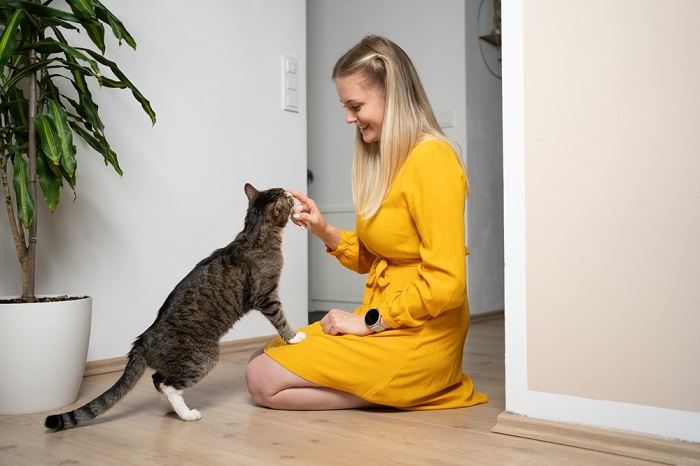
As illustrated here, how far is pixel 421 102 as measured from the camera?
1850 mm

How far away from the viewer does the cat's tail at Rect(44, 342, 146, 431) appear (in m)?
1.60

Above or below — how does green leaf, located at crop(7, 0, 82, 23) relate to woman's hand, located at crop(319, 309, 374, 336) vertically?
above

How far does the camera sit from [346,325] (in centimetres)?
180

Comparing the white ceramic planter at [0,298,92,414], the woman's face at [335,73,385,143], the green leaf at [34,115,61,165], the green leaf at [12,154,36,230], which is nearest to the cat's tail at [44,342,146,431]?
the white ceramic planter at [0,298,92,414]

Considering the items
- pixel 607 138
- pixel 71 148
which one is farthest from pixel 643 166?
pixel 71 148

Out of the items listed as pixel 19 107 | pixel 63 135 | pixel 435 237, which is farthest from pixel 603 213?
pixel 19 107

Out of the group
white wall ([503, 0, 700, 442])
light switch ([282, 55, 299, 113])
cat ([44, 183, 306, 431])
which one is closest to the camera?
white wall ([503, 0, 700, 442])

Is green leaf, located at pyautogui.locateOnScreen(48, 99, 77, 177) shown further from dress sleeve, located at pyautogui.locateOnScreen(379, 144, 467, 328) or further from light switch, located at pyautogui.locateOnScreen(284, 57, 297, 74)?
light switch, located at pyautogui.locateOnScreen(284, 57, 297, 74)

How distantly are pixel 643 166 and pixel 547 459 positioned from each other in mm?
727

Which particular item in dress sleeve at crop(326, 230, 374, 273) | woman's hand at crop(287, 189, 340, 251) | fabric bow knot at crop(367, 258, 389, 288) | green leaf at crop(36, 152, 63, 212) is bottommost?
fabric bow knot at crop(367, 258, 389, 288)

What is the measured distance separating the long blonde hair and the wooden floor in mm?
635

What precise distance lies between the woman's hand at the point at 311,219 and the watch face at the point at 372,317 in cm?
38

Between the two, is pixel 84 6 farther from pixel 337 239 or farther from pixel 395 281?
pixel 395 281

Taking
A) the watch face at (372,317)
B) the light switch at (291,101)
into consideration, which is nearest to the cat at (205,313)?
the watch face at (372,317)
